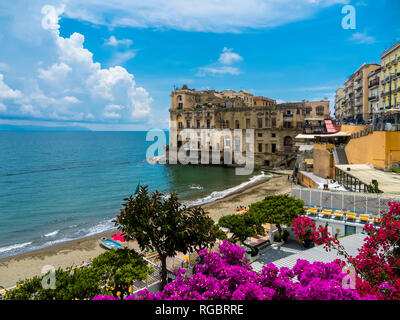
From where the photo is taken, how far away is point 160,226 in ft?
36.3

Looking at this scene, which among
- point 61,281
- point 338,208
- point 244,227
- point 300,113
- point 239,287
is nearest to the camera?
point 239,287

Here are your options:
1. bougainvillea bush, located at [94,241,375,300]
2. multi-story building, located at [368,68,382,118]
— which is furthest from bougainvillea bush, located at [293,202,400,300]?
multi-story building, located at [368,68,382,118]

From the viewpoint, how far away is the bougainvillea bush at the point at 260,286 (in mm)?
5004

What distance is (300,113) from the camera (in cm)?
6288

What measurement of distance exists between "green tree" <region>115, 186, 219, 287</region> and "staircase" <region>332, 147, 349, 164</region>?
24576mm

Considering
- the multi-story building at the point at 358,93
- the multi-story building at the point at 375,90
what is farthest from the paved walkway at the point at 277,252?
the multi-story building at the point at 358,93

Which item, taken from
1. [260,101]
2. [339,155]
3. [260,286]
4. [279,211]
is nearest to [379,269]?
[260,286]

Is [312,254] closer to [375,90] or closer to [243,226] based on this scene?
[243,226]

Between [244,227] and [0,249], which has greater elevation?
[244,227]

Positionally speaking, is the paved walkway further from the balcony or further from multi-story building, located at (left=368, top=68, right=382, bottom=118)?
the balcony

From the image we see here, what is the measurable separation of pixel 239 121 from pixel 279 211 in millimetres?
54749
